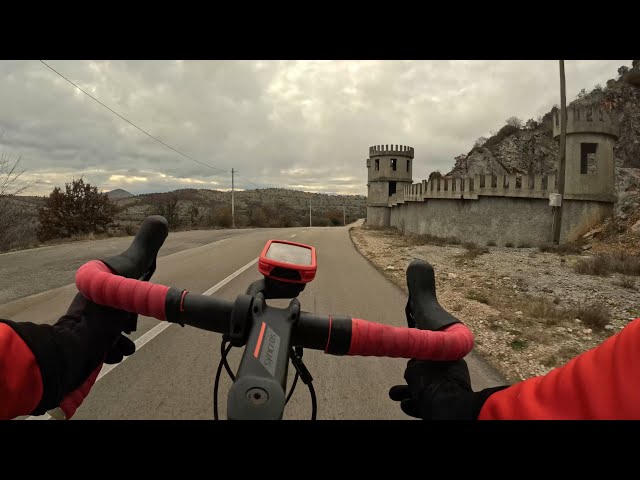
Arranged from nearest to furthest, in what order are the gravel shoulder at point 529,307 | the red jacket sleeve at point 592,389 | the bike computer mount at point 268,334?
the red jacket sleeve at point 592,389
the bike computer mount at point 268,334
the gravel shoulder at point 529,307

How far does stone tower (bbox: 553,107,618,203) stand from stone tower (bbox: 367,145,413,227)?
72.7 ft

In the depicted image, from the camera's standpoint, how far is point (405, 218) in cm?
3023

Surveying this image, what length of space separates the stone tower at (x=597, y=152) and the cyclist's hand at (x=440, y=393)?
1990 cm

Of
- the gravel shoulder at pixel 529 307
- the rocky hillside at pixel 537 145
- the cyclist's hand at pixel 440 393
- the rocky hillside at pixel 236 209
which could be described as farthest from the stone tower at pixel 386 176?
Answer: the cyclist's hand at pixel 440 393

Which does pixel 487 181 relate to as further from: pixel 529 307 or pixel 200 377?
pixel 200 377

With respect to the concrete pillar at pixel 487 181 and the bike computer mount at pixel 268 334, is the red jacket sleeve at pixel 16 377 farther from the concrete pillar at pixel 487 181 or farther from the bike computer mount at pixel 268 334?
the concrete pillar at pixel 487 181

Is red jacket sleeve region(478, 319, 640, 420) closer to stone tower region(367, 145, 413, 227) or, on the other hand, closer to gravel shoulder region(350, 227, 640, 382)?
gravel shoulder region(350, 227, 640, 382)

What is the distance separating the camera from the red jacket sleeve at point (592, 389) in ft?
2.09

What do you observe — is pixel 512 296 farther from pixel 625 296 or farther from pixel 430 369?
pixel 430 369

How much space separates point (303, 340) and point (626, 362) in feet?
2.66

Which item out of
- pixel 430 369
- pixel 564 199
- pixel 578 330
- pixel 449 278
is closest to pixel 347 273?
pixel 449 278

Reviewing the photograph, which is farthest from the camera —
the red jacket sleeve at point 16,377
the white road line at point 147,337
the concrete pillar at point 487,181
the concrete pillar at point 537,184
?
the concrete pillar at point 487,181

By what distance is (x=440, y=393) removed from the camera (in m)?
1.22

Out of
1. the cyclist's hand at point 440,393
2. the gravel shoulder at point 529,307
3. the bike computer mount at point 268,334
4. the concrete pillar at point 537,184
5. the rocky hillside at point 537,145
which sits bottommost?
the gravel shoulder at point 529,307
